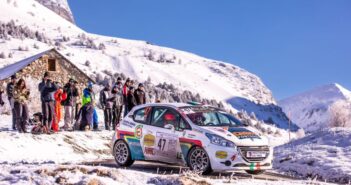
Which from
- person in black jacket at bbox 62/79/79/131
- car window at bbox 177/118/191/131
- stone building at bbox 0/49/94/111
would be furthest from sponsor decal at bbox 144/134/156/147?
stone building at bbox 0/49/94/111

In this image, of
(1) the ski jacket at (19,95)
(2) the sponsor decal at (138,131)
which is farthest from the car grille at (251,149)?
(1) the ski jacket at (19,95)

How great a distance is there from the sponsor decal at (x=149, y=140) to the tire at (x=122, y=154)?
0.63m

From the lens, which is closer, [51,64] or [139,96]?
[139,96]

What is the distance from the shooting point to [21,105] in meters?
18.8

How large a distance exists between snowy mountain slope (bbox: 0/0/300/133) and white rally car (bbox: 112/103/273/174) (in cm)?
5489

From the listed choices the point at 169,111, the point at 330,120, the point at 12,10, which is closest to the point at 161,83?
the point at 12,10

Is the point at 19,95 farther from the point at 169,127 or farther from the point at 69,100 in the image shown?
the point at 169,127

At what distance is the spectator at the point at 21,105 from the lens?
18688mm

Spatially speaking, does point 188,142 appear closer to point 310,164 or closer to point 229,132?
point 229,132

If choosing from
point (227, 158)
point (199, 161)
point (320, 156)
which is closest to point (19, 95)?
point (199, 161)

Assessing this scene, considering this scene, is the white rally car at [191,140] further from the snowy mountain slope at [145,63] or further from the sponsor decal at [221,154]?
the snowy mountain slope at [145,63]

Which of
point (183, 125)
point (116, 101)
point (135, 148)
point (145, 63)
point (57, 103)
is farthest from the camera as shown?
point (145, 63)

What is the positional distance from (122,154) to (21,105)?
5723mm

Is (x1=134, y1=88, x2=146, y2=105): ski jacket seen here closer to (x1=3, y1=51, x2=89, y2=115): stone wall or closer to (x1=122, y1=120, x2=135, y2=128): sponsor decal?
(x1=122, y1=120, x2=135, y2=128): sponsor decal
